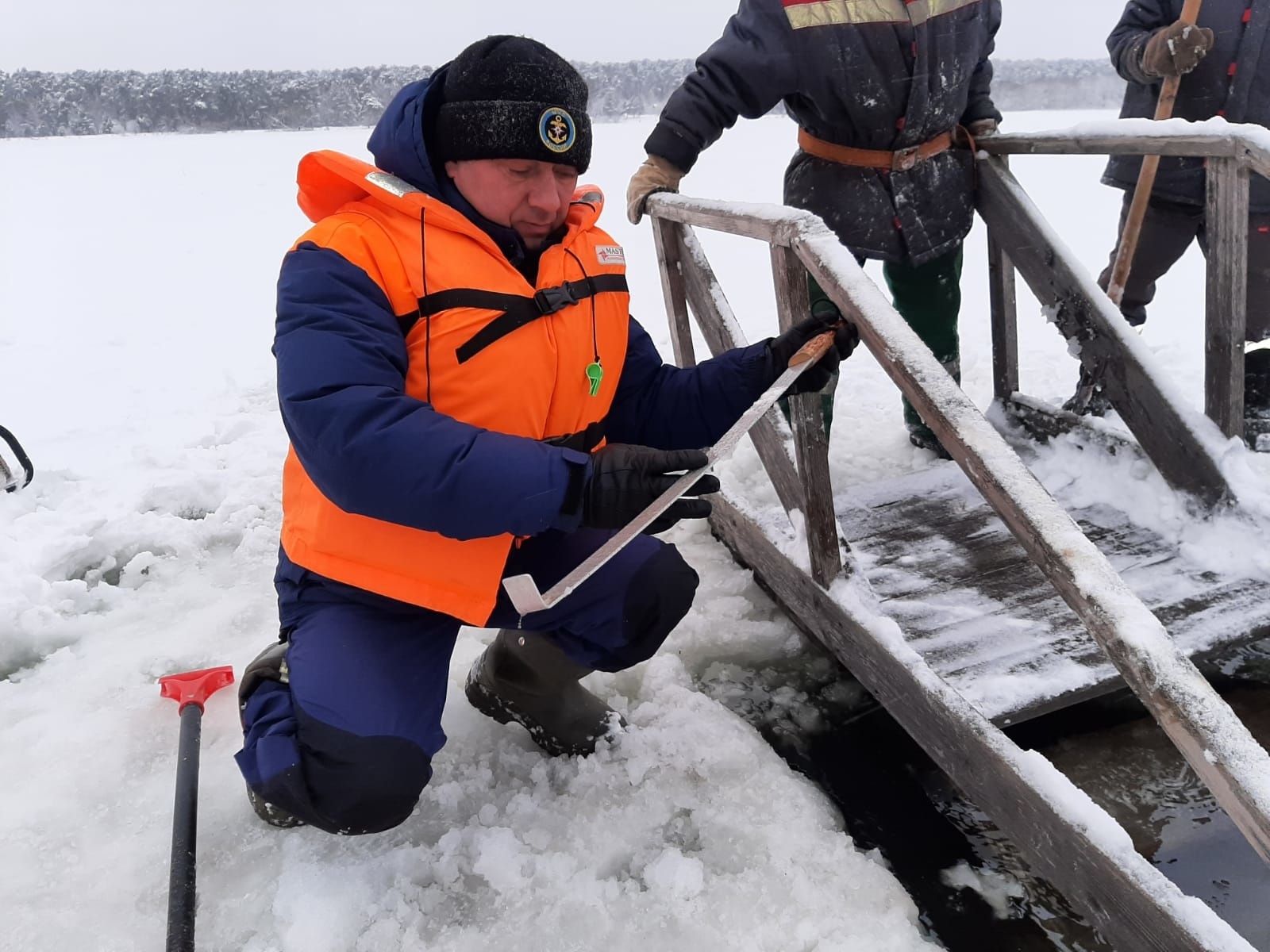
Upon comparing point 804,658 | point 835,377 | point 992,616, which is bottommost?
point 804,658

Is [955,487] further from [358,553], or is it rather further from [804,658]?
[358,553]

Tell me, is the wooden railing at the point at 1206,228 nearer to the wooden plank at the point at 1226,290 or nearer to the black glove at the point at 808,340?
the wooden plank at the point at 1226,290

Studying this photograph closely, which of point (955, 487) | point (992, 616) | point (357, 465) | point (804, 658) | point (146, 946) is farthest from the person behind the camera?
point (955, 487)

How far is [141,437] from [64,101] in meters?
39.6

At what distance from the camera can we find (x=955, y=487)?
3197mm

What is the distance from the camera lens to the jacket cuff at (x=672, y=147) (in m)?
3.04

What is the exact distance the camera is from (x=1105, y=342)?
9.61 feet

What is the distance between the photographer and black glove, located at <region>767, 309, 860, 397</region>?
7.13 ft

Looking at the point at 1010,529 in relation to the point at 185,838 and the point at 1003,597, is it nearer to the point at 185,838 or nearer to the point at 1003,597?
the point at 1003,597

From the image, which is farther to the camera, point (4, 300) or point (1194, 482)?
point (4, 300)

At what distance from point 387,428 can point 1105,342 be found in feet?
7.78

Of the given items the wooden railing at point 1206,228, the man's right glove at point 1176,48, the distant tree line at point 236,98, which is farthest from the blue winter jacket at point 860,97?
the distant tree line at point 236,98

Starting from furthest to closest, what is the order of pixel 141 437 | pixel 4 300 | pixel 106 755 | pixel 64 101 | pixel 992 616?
pixel 64 101 < pixel 4 300 < pixel 141 437 < pixel 992 616 < pixel 106 755

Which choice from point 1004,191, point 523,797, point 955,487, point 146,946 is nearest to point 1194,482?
point 955,487
